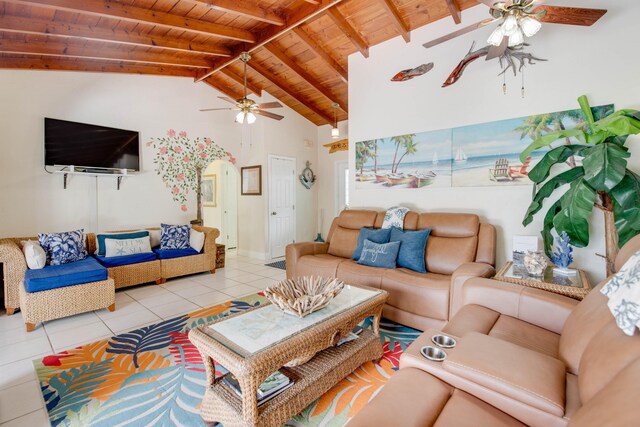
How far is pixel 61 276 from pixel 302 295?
2.70 m

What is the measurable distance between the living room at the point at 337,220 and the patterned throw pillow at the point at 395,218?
0.06 metres

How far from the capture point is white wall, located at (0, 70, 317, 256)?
12.6 ft

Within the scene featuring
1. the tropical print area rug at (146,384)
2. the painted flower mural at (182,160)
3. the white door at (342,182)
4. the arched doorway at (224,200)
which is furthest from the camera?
the arched doorway at (224,200)

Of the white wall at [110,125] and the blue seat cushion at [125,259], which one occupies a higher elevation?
the white wall at [110,125]

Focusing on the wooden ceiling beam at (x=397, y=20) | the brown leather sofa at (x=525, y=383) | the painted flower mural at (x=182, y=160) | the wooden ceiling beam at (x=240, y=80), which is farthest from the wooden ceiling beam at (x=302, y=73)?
the brown leather sofa at (x=525, y=383)

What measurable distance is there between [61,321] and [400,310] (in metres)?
3.50

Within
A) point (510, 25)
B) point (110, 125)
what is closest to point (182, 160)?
point (110, 125)

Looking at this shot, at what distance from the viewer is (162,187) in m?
5.23

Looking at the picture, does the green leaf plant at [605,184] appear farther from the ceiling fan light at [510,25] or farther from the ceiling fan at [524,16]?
the ceiling fan light at [510,25]

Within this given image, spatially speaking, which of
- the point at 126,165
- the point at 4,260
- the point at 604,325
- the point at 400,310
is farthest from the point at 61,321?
the point at 604,325

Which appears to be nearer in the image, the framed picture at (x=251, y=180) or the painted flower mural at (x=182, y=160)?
the painted flower mural at (x=182, y=160)

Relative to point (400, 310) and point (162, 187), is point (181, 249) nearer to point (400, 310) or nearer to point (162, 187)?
point (162, 187)

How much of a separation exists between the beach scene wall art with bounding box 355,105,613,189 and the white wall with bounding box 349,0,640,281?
87mm

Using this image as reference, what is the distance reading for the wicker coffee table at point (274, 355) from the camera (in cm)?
145
